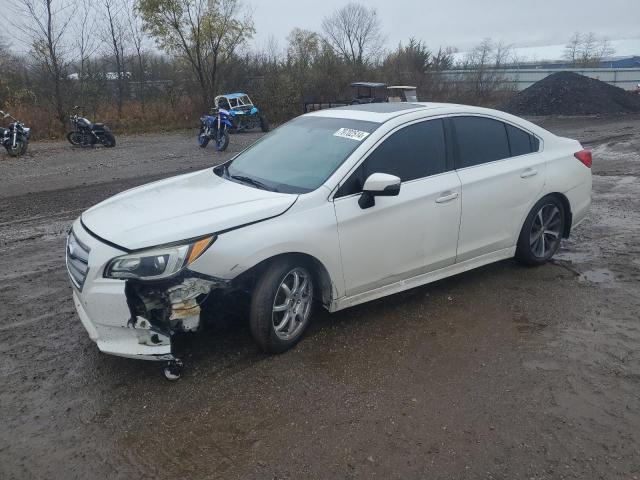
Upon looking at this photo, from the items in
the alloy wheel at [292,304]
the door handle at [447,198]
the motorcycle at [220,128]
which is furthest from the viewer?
the motorcycle at [220,128]

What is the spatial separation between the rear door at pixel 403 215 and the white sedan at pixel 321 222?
1 cm

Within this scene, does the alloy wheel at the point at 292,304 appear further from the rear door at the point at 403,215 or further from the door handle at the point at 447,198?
the door handle at the point at 447,198

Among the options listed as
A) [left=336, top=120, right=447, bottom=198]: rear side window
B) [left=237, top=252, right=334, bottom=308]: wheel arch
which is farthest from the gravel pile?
[left=237, top=252, right=334, bottom=308]: wheel arch

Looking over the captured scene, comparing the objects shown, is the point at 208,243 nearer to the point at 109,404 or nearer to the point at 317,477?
the point at 109,404

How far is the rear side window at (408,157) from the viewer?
13.4ft

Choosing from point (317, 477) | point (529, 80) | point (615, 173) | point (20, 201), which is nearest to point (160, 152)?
point (20, 201)

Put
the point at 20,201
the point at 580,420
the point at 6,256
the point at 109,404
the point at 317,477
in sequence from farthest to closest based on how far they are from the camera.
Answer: the point at 20,201 < the point at 6,256 < the point at 109,404 < the point at 580,420 < the point at 317,477

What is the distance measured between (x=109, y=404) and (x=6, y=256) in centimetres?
372

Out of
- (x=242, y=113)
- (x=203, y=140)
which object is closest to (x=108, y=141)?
(x=203, y=140)

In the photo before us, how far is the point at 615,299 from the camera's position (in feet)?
15.3

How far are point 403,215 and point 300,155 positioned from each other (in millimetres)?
981

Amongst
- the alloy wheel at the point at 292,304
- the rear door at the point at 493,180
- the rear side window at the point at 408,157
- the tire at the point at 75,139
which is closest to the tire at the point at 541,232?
the rear door at the point at 493,180

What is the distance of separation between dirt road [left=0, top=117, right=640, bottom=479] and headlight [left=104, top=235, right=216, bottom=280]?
0.77m

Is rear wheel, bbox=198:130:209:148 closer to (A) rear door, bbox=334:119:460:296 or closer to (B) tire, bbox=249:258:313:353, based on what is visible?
(A) rear door, bbox=334:119:460:296
